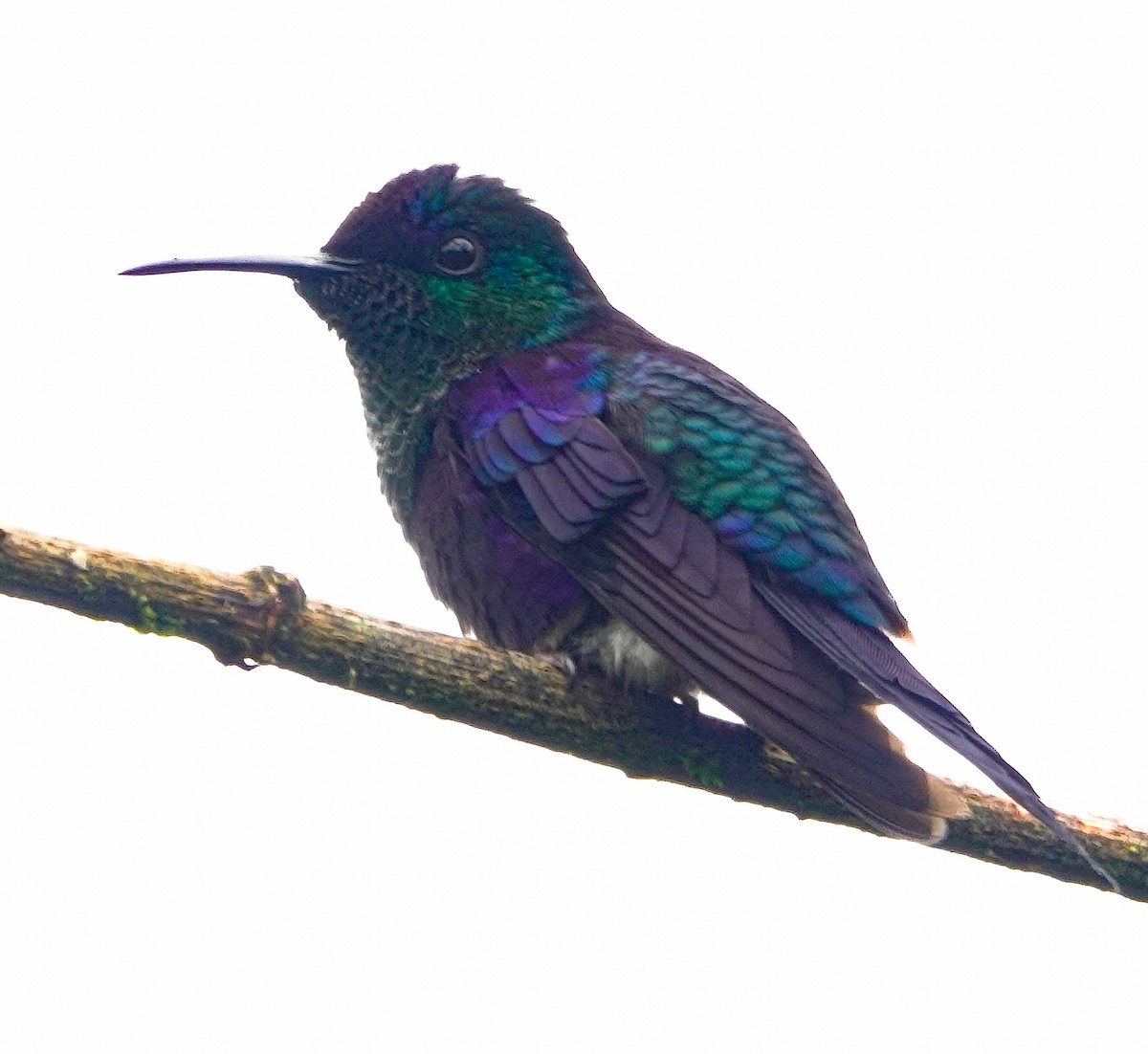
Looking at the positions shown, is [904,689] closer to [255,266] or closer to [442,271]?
[442,271]

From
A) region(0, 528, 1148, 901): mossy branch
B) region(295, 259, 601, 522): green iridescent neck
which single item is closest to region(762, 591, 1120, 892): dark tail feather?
region(0, 528, 1148, 901): mossy branch

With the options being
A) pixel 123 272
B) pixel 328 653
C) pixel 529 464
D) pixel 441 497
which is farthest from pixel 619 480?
pixel 123 272

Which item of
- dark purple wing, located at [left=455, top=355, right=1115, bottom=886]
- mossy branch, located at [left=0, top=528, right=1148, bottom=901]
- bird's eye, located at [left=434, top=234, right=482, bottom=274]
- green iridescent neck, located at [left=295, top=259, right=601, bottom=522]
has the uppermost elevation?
bird's eye, located at [left=434, top=234, right=482, bottom=274]

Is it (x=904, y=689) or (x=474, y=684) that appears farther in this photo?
(x=904, y=689)

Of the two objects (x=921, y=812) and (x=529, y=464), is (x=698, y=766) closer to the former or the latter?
(x=921, y=812)

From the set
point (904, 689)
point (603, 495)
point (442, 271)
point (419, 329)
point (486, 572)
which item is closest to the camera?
point (904, 689)

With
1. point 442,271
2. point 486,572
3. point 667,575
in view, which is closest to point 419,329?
point 442,271

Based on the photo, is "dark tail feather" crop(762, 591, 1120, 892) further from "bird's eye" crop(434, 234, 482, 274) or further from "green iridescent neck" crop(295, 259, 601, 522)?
"bird's eye" crop(434, 234, 482, 274)
